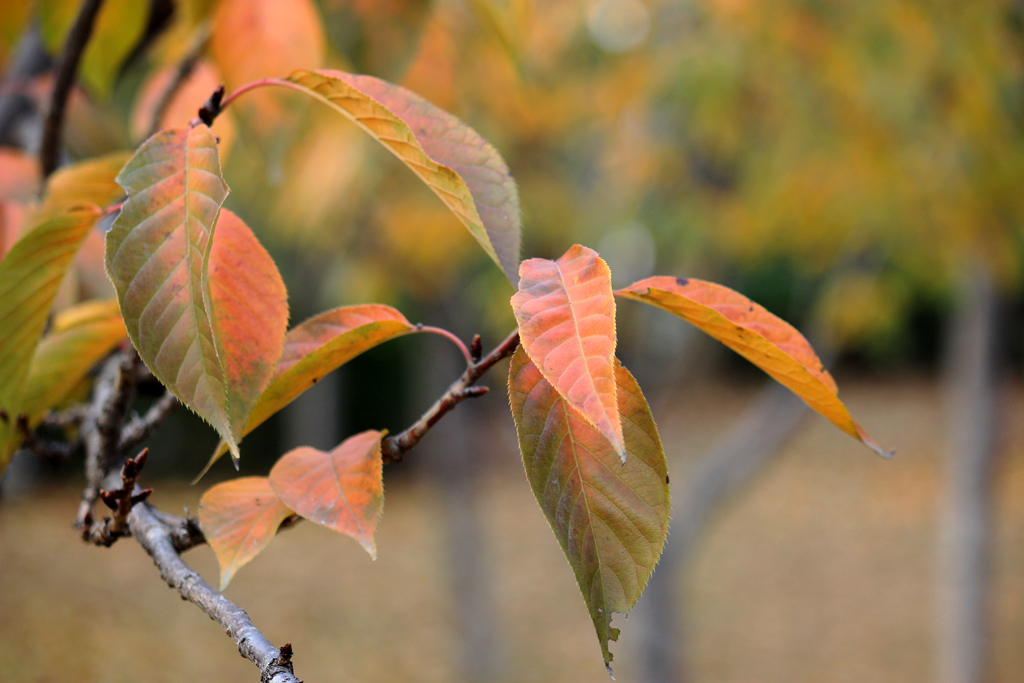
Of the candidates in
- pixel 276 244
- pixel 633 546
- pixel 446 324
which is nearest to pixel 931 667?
pixel 446 324

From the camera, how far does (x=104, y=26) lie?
982 millimetres

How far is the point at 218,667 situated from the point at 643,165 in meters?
4.12

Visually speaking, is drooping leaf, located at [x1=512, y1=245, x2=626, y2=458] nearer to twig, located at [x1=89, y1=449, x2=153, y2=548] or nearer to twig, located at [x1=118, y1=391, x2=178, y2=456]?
twig, located at [x1=89, y1=449, x2=153, y2=548]

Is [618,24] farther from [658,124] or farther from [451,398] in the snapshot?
[451,398]

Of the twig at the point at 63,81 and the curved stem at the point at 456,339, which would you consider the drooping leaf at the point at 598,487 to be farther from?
the twig at the point at 63,81

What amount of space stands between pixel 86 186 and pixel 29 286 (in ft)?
0.94

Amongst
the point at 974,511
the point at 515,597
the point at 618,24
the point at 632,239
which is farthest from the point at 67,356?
the point at 515,597

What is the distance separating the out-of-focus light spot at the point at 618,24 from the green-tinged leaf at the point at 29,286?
8.49 ft

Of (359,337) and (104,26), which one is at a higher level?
(104,26)

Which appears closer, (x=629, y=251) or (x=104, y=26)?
(x=104, y=26)

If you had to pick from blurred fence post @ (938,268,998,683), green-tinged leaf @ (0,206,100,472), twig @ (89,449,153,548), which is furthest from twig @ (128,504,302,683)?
blurred fence post @ (938,268,998,683)

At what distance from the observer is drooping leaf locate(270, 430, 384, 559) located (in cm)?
49

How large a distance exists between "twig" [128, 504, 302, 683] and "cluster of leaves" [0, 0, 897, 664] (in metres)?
0.03

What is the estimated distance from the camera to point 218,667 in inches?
189
